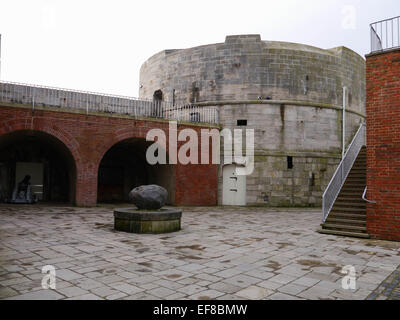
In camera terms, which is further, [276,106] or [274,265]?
[276,106]

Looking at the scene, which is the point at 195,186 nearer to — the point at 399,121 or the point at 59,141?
the point at 59,141

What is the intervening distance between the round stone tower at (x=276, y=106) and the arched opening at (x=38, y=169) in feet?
25.6

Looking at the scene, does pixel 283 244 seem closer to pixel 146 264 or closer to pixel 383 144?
pixel 146 264

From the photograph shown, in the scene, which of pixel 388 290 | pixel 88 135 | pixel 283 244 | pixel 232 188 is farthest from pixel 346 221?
pixel 88 135

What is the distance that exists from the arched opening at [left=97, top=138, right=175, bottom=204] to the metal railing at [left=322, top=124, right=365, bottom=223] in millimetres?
9516

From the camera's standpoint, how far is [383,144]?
8.34m

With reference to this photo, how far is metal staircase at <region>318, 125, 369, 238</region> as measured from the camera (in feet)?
29.7

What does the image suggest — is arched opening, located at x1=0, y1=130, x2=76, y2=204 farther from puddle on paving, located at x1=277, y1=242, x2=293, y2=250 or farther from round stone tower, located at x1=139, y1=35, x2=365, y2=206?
puddle on paving, located at x1=277, y1=242, x2=293, y2=250

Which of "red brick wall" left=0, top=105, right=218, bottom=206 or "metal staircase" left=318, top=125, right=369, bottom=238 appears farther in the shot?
"red brick wall" left=0, top=105, right=218, bottom=206

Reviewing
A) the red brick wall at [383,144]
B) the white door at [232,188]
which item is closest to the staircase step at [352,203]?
the red brick wall at [383,144]

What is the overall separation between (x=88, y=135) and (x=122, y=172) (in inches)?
213

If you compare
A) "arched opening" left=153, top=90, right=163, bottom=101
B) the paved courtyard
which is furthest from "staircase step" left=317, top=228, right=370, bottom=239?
"arched opening" left=153, top=90, right=163, bottom=101

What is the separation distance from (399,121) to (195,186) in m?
9.96
